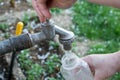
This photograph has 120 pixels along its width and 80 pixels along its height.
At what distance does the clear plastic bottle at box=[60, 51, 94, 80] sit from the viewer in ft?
5.66

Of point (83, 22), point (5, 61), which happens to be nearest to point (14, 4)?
point (83, 22)

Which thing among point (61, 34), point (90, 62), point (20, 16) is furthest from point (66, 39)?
point (20, 16)

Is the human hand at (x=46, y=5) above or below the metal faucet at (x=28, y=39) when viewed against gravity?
above

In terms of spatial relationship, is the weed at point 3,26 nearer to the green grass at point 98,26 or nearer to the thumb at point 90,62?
the green grass at point 98,26

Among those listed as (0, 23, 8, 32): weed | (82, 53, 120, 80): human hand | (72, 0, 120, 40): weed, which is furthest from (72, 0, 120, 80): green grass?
(82, 53, 120, 80): human hand

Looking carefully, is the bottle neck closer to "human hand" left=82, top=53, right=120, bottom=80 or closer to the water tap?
the water tap

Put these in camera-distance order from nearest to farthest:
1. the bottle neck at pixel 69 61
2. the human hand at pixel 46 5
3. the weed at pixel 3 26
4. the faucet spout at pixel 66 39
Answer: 1. the human hand at pixel 46 5
2. the faucet spout at pixel 66 39
3. the bottle neck at pixel 69 61
4. the weed at pixel 3 26

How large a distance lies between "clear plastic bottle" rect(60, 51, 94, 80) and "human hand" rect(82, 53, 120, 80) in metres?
0.18

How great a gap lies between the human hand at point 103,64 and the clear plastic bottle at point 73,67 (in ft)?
0.58

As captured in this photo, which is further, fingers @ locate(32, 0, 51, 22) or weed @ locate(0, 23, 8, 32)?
weed @ locate(0, 23, 8, 32)

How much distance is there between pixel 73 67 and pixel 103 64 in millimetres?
338

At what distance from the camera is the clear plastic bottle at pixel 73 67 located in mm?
1725

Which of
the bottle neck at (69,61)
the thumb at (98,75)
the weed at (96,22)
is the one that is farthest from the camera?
the weed at (96,22)

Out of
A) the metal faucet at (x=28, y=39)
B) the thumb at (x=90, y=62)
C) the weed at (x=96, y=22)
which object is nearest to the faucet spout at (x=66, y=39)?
the metal faucet at (x=28, y=39)
